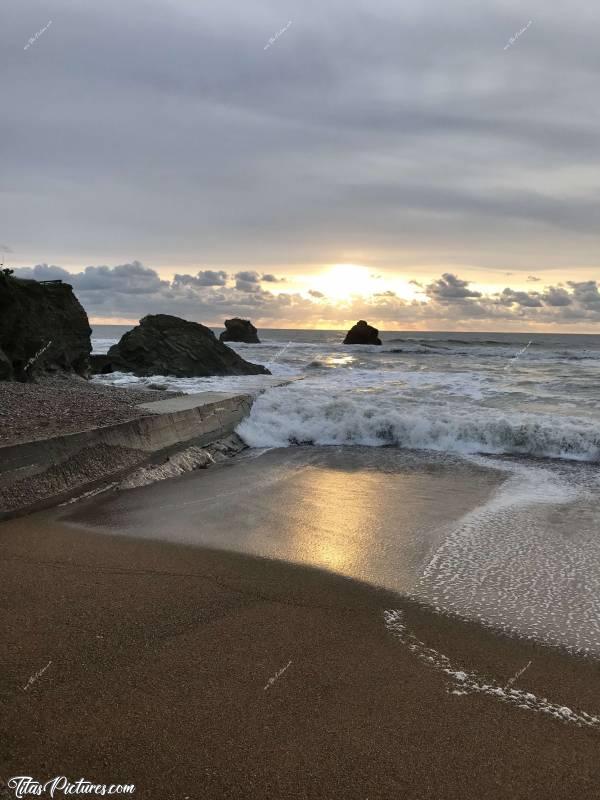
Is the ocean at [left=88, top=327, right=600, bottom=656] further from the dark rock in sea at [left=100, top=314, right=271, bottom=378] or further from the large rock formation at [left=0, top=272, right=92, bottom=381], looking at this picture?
the dark rock in sea at [left=100, top=314, right=271, bottom=378]

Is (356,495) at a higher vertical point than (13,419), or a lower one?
lower

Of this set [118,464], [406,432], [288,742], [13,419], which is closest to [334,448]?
[406,432]

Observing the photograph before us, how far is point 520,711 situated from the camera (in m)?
2.89

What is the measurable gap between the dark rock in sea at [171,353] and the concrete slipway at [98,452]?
34.6ft

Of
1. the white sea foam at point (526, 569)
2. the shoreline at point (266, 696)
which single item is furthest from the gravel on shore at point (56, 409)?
the white sea foam at point (526, 569)

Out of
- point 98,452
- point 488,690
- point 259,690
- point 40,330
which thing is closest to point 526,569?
point 488,690

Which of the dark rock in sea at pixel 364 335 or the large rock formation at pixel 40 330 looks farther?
the dark rock in sea at pixel 364 335

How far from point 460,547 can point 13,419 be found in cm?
560

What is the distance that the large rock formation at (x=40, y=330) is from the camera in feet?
43.3

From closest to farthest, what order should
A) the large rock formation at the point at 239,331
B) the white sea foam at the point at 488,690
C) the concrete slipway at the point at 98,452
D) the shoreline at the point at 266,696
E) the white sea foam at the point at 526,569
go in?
1. the shoreline at the point at 266,696
2. the white sea foam at the point at 488,690
3. the white sea foam at the point at 526,569
4. the concrete slipway at the point at 98,452
5. the large rock formation at the point at 239,331

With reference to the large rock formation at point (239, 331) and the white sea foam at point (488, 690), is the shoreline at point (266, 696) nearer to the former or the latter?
the white sea foam at point (488, 690)

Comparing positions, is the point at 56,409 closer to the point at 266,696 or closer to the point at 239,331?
A: the point at 266,696

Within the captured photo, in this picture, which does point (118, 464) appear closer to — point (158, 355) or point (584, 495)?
point (584, 495)

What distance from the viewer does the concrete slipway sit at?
612 centimetres
